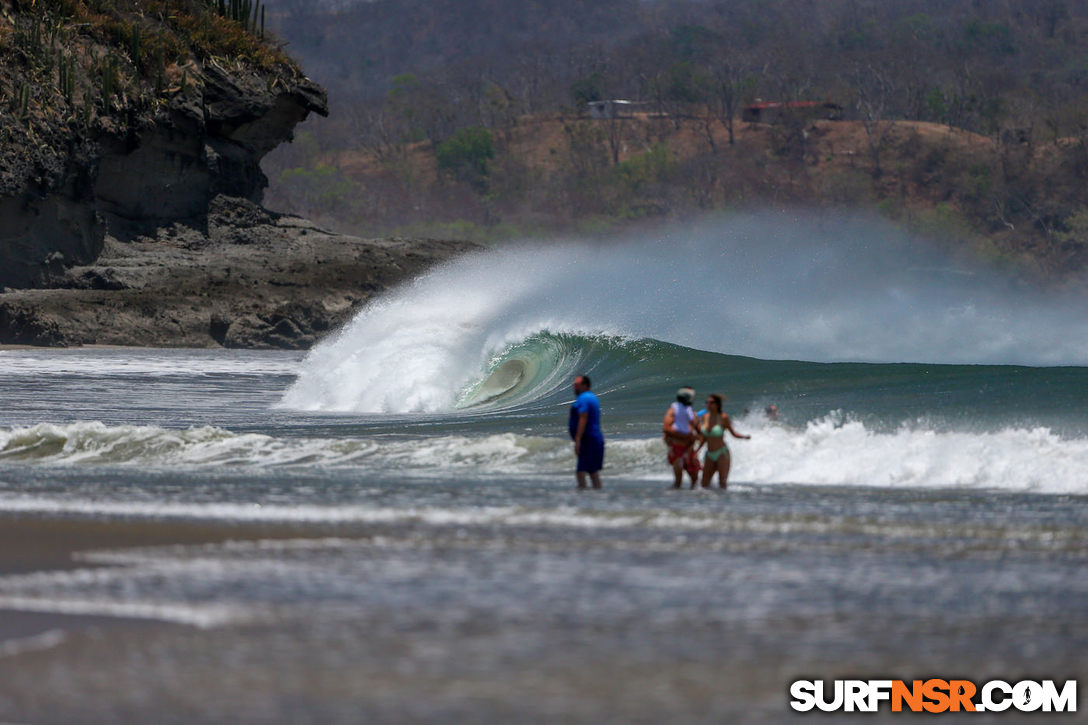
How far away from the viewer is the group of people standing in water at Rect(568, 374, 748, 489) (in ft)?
39.9

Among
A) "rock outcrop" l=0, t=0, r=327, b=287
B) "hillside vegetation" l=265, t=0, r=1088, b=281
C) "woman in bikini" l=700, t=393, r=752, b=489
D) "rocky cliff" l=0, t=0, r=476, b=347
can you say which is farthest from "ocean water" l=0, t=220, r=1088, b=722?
"hillside vegetation" l=265, t=0, r=1088, b=281

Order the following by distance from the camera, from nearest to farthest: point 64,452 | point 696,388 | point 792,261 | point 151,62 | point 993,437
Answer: point 993,437 < point 64,452 < point 696,388 < point 792,261 < point 151,62

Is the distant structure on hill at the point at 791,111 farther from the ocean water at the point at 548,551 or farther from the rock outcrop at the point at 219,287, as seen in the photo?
the ocean water at the point at 548,551

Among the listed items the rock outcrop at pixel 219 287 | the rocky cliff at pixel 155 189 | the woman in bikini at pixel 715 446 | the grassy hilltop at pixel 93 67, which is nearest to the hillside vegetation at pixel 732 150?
the rock outcrop at pixel 219 287

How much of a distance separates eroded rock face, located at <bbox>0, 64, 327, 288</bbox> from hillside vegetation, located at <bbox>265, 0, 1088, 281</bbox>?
2882 inches

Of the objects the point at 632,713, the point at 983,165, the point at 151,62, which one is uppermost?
the point at 983,165

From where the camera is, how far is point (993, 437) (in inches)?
554

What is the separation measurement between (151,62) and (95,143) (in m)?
4.94

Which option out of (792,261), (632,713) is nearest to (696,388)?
(632,713)

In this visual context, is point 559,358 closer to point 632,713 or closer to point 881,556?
point 881,556

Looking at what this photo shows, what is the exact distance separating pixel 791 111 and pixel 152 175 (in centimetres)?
10168

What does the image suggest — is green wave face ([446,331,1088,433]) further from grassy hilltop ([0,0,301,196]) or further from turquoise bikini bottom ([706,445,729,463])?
grassy hilltop ([0,0,301,196])

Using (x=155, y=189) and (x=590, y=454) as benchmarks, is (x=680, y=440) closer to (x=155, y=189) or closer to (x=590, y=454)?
(x=590, y=454)

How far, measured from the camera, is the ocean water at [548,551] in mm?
5840
